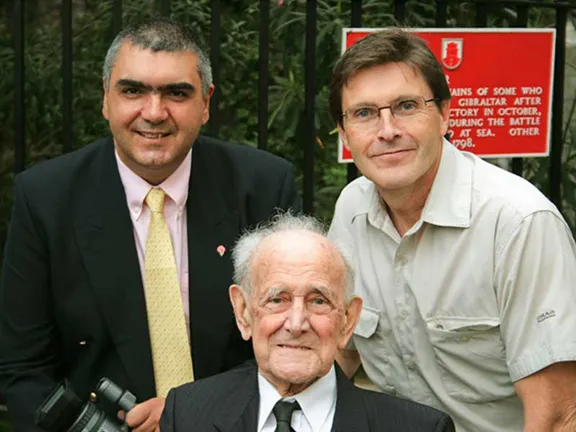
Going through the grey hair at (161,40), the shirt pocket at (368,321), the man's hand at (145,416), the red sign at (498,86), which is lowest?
the man's hand at (145,416)

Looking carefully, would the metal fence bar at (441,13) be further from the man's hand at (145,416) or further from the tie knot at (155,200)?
the man's hand at (145,416)

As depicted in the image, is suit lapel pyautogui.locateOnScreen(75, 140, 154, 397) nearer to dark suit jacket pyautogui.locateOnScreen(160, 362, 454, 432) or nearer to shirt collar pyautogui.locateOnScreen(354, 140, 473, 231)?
dark suit jacket pyautogui.locateOnScreen(160, 362, 454, 432)

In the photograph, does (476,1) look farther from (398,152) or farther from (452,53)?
(398,152)

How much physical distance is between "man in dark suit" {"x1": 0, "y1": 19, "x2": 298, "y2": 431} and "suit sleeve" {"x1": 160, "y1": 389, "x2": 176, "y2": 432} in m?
0.42

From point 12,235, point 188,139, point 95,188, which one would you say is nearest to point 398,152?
point 188,139

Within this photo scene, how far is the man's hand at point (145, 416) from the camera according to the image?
3695 mm

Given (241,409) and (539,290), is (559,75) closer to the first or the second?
(539,290)

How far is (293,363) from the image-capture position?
3.28 meters

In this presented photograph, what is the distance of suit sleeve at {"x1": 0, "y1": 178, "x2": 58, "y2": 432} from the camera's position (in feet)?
12.8

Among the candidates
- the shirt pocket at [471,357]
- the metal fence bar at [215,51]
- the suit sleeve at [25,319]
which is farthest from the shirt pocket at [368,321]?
the metal fence bar at [215,51]

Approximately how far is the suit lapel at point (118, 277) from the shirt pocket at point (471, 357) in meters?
0.86

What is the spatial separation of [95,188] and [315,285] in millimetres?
973

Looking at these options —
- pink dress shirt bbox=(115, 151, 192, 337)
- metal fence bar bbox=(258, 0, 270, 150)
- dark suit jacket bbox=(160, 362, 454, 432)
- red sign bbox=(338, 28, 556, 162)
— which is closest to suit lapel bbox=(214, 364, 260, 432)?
dark suit jacket bbox=(160, 362, 454, 432)

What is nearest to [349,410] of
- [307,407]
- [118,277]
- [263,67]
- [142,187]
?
[307,407]
